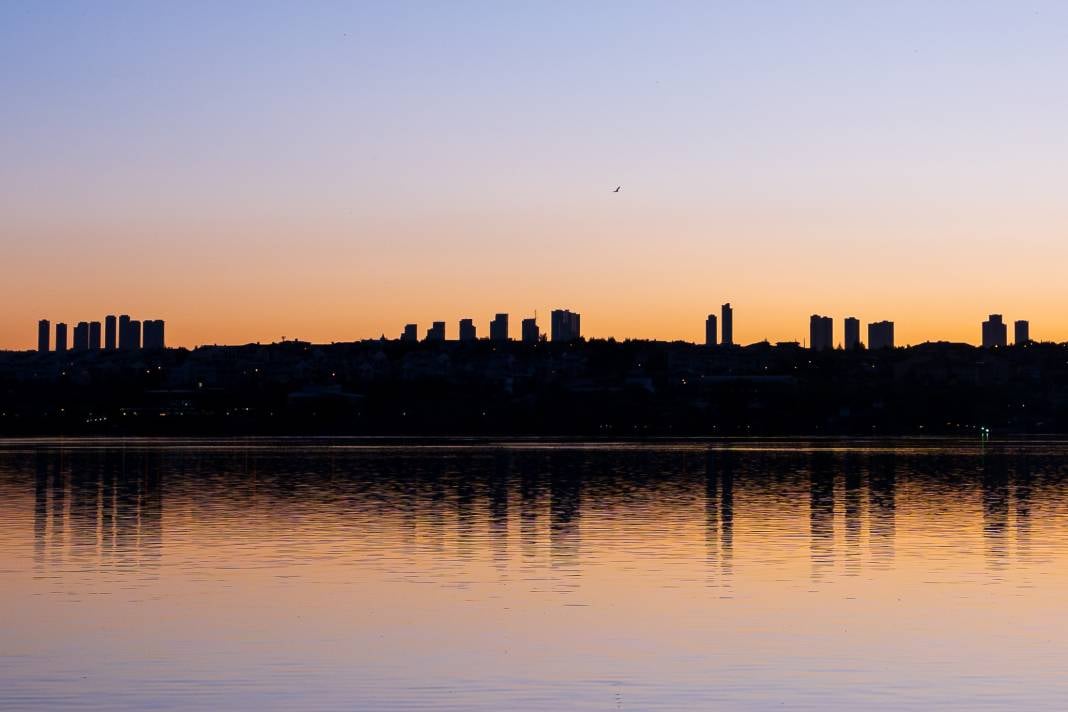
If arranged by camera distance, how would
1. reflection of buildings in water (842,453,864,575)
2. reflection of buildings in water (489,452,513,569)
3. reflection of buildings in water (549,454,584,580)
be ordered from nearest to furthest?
reflection of buildings in water (842,453,864,575) → reflection of buildings in water (549,454,584,580) → reflection of buildings in water (489,452,513,569)

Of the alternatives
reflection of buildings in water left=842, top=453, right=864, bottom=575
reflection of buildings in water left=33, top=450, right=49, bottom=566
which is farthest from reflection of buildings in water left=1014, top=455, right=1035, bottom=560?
reflection of buildings in water left=33, top=450, right=49, bottom=566

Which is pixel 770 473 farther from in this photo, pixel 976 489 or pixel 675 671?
pixel 675 671

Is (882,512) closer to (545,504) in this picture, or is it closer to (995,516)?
(995,516)

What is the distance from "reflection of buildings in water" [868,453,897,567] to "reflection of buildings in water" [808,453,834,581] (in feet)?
4.05

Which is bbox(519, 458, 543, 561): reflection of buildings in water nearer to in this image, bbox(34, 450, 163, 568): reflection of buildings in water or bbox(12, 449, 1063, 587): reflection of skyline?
bbox(12, 449, 1063, 587): reflection of skyline

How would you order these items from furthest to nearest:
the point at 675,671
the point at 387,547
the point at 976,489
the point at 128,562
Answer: the point at 976,489
the point at 387,547
the point at 128,562
the point at 675,671

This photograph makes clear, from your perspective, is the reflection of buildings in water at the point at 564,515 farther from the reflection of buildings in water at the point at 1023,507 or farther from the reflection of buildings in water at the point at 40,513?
the reflection of buildings in water at the point at 40,513

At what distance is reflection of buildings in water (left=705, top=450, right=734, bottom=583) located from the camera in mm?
44375

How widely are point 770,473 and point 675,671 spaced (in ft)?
258

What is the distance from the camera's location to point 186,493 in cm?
7662

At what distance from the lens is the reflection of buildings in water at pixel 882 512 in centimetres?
4625

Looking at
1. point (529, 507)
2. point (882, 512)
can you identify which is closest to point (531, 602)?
point (529, 507)

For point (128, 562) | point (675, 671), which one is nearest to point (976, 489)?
point (128, 562)

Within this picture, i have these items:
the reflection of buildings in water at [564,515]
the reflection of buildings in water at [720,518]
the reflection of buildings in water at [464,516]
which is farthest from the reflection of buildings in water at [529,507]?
the reflection of buildings in water at [720,518]
